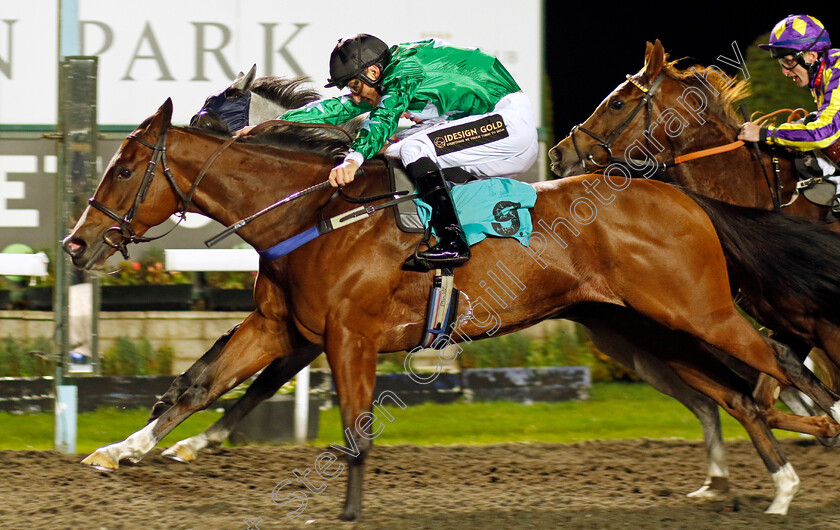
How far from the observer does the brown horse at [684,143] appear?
5082 millimetres

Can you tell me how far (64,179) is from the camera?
541cm

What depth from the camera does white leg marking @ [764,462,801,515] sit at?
14.5 feet

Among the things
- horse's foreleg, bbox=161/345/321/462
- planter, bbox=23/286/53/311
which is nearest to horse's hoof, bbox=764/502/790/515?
horse's foreleg, bbox=161/345/321/462

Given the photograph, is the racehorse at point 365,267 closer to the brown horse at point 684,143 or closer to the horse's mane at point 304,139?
the horse's mane at point 304,139

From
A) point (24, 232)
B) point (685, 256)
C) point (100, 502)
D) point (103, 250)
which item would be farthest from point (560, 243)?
point (24, 232)

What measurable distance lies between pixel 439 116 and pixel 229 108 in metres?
1.00

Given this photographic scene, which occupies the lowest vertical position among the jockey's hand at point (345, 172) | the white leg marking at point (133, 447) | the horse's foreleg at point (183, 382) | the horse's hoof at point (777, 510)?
the horse's hoof at point (777, 510)

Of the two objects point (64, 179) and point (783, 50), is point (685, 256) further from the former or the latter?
point (64, 179)

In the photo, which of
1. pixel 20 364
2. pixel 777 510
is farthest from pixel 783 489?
pixel 20 364

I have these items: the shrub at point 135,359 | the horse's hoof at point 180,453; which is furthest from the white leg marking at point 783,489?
the shrub at point 135,359

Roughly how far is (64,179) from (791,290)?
3.73 metres

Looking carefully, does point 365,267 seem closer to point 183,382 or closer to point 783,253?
point 183,382

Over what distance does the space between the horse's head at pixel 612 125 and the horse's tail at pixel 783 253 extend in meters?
0.75

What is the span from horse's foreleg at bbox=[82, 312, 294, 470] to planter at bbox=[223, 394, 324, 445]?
1.54 meters
